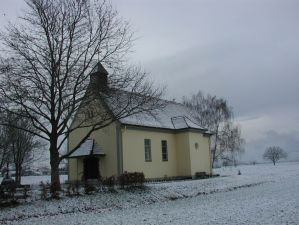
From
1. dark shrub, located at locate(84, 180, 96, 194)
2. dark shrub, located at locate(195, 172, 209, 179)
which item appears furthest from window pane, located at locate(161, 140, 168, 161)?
dark shrub, located at locate(84, 180, 96, 194)

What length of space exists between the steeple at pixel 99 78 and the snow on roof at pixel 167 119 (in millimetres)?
7891

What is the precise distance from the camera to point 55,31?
83.3 ft

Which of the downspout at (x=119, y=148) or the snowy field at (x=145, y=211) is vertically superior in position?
the downspout at (x=119, y=148)

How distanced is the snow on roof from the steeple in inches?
311

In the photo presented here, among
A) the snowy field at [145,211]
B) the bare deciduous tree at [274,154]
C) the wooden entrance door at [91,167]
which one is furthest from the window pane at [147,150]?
the bare deciduous tree at [274,154]

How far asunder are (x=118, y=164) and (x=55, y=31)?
12882 mm

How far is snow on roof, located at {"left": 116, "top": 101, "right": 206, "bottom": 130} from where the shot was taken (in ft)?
120

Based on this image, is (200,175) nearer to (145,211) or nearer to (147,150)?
(147,150)

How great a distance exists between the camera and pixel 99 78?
1055 inches

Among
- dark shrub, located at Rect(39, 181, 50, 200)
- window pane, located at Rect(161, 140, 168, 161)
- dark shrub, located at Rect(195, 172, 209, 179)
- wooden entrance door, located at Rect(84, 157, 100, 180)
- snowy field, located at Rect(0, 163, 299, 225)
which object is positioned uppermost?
window pane, located at Rect(161, 140, 168, 161)

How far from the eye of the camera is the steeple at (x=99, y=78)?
86.2 feet

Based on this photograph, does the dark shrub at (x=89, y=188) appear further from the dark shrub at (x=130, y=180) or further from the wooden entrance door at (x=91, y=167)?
the wooden entrance door at (x=91, y=167)

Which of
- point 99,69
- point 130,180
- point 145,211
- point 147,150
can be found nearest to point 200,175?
point 147,150

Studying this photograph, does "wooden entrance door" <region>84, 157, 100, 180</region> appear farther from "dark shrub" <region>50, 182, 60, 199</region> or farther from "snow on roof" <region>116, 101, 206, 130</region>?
"dark shrub" <region>50, 182, 60, 199</region>
